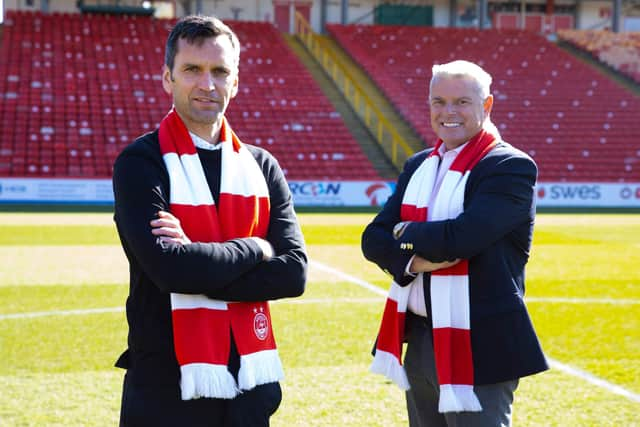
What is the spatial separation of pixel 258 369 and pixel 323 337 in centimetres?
438

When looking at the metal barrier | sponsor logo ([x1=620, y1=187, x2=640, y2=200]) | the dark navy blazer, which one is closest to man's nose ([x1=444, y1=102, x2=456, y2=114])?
the dark navy blazer

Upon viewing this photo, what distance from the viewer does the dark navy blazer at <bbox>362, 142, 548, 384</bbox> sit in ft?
10.1

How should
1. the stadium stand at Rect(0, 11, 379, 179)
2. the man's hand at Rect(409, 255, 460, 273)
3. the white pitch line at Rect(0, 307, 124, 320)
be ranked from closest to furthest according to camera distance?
the man's hand at Rect(409, 255, 460, 273) → the white pitch line at Rect(0, 307, 124, 320) → the stadium stand at Rect(0, 11, 379, 179)

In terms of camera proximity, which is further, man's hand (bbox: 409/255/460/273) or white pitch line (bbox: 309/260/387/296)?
white pitch line (bbox: 309/260/387/296)

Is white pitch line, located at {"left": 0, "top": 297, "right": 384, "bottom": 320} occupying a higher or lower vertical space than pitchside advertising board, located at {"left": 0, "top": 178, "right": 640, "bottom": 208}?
higher

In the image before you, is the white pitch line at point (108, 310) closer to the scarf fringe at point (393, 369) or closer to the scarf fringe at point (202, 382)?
the scarf fringe at point (393, 369)

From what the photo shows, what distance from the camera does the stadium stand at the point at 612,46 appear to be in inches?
1453

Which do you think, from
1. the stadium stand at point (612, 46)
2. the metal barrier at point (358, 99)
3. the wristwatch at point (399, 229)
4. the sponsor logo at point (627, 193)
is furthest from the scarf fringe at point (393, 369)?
the stadium stand at point (612, 46)

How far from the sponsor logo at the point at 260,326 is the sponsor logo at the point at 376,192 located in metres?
21.7

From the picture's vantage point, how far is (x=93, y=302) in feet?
29.0

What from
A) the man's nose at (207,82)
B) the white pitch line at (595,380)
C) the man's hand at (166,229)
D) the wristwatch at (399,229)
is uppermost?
the man's nose at (207,82)

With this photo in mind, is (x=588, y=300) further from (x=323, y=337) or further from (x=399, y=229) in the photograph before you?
(x=399, y=229)

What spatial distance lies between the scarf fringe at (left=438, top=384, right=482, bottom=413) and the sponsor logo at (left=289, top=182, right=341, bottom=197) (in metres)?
21.4

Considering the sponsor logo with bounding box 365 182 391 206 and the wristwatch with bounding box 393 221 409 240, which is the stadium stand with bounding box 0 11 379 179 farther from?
the wristwatch with bounding box 393 221 409 240
